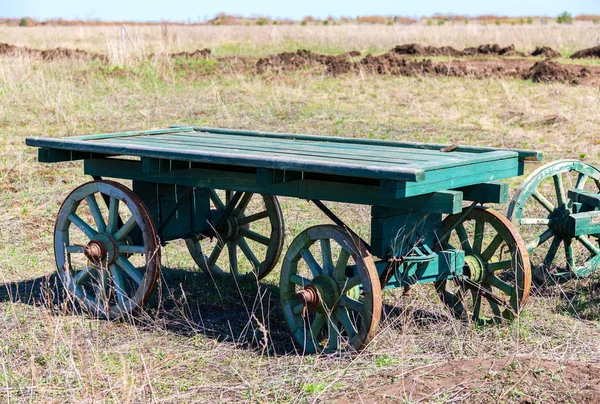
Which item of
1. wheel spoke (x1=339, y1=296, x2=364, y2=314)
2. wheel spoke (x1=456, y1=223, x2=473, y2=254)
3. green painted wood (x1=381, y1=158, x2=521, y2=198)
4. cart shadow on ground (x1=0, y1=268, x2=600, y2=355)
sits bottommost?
cart shadow on ground (x1=0, y1=268, x2=600, y2=355)

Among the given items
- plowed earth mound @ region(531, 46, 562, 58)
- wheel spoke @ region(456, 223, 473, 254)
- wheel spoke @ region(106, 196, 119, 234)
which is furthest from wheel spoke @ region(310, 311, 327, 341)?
plowed earth mound @ region(531, 46, 562, 58)

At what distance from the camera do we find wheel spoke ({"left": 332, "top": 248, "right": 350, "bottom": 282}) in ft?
15.0

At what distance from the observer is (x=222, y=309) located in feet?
18.9

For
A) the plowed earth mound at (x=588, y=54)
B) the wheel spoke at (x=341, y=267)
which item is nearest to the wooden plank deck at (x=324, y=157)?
the wheel spoke at (x=341, y=267)

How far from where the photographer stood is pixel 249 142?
5836mm

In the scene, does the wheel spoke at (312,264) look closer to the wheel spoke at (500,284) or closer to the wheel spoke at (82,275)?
the wheel spoke at (500,284)

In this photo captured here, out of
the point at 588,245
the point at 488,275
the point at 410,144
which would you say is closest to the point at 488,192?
the point at 488,275

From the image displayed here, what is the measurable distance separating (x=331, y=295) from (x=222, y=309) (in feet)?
4.38

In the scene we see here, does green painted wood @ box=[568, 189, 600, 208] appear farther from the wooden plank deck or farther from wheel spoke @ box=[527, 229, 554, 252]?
the wooden plank deck

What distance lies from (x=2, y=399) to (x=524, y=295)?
307cm

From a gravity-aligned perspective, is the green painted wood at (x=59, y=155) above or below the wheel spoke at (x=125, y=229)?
above

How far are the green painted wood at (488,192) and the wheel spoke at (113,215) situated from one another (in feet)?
7.51

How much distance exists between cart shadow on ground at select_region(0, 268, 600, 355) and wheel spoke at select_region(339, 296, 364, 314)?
31cm

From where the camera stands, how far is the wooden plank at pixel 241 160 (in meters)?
4.03
